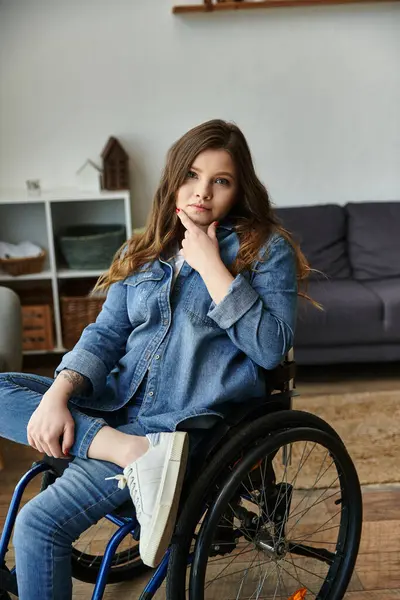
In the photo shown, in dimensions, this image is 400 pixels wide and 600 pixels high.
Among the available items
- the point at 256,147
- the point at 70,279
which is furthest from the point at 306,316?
the point at 70,279

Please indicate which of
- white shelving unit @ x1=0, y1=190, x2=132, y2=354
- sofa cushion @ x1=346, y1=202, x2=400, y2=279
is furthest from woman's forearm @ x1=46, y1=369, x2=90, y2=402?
sofa cushion @ x1=346, y1=202, x2=400, y2=279

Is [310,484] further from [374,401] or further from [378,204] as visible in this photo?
[378,204]

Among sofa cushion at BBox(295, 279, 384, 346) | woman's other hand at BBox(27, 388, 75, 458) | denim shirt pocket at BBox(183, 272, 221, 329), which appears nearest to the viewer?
woman's other hand at BBox(27, 388, 75, 458)

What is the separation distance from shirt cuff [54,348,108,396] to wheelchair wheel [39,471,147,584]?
0.46 m

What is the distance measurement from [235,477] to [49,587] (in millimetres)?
350

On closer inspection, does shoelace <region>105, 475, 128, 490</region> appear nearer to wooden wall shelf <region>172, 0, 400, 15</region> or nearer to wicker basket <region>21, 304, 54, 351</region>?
wicker basket <region>21, 304, 54, 351</region>

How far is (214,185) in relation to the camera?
1246 millimetres

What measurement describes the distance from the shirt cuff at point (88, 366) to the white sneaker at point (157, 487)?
225mm

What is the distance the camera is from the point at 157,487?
3.28 feet

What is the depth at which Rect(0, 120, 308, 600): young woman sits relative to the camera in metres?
1.03

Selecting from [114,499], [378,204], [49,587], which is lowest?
[49,587]

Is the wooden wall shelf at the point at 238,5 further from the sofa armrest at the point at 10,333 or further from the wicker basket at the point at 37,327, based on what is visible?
the sofa armrest at the point at 10,333

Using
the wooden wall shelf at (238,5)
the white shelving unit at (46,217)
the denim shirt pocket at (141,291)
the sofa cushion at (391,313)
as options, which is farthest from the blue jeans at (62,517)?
the wooden wall shelf at (238,5)

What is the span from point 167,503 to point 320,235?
2087 millimetres
